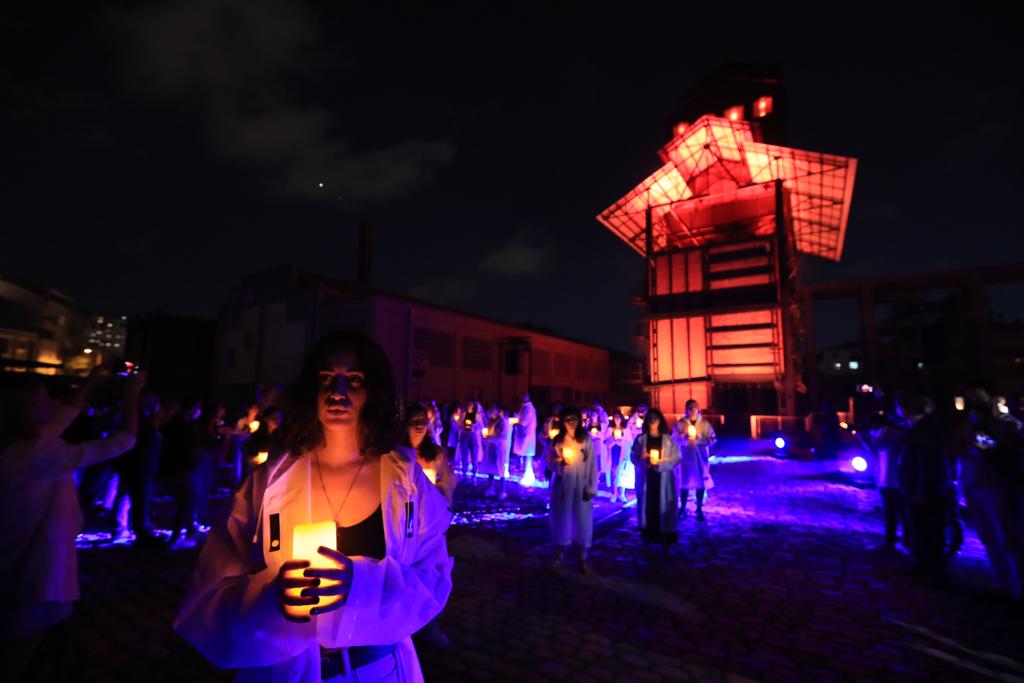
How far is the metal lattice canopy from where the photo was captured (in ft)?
75.6

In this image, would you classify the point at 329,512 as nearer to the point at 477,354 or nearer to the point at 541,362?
the point at 477,354

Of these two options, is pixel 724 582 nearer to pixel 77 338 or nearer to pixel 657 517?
pixel 657 517

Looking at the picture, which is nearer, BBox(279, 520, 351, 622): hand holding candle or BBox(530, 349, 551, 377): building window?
BBox(279, 520, 351, 622): hand holding candle

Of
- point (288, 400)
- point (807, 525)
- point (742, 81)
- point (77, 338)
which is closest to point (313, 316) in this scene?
point (807, 525)

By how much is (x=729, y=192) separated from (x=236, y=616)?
28.1 meters

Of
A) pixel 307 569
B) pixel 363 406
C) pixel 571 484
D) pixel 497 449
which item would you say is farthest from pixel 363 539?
pixel 497 449

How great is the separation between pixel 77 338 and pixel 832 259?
65.2 meters

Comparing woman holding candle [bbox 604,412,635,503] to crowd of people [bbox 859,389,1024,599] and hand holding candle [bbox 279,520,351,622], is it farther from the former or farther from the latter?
hand holding candle [bbox 279,520,351,622]

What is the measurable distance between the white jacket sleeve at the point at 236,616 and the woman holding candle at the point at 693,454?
346 inches

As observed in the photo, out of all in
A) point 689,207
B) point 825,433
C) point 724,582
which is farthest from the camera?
point 689,207

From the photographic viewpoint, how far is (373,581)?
1.63 metres

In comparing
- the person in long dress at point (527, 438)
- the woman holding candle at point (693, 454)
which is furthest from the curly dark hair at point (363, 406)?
the person in long dress at point (527, 438)

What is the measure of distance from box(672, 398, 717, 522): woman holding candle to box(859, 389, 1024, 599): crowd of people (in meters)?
3.26

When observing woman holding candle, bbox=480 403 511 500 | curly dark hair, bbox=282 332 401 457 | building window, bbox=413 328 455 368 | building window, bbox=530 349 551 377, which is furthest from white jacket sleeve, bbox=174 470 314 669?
building window, bbox=530 349 551 377
